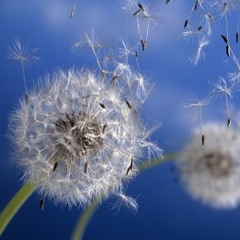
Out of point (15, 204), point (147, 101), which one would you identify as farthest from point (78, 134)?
point (147, 101)

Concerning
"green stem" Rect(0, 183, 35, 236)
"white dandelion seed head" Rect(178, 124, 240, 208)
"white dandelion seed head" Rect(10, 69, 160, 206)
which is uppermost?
"white dandelion seed head" Rect(10, 69, 160, 206)

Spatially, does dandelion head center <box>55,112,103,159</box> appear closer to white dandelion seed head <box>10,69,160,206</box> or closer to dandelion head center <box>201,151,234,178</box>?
white dandelion seed head <box>10,69,160,206</box>

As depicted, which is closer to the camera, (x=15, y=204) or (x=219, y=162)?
(x=15, y=204)

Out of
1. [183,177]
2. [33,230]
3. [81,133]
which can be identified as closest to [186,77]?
[183,177]

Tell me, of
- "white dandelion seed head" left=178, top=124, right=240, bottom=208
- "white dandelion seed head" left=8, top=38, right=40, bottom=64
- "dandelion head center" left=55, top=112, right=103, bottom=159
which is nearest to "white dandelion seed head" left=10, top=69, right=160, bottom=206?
"dandelion head center" left=55, top=112, right=103, bottom=159

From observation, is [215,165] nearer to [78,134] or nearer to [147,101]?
[147,101]

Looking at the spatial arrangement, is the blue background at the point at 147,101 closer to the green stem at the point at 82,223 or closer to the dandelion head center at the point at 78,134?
the green stem at the point at 82,223

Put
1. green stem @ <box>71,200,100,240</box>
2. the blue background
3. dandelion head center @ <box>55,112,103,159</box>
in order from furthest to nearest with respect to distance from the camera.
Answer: green stem @ <box>71,200,100,240</box>
the blue background
dandelion head center @ <box>55,112,103,159</box>
